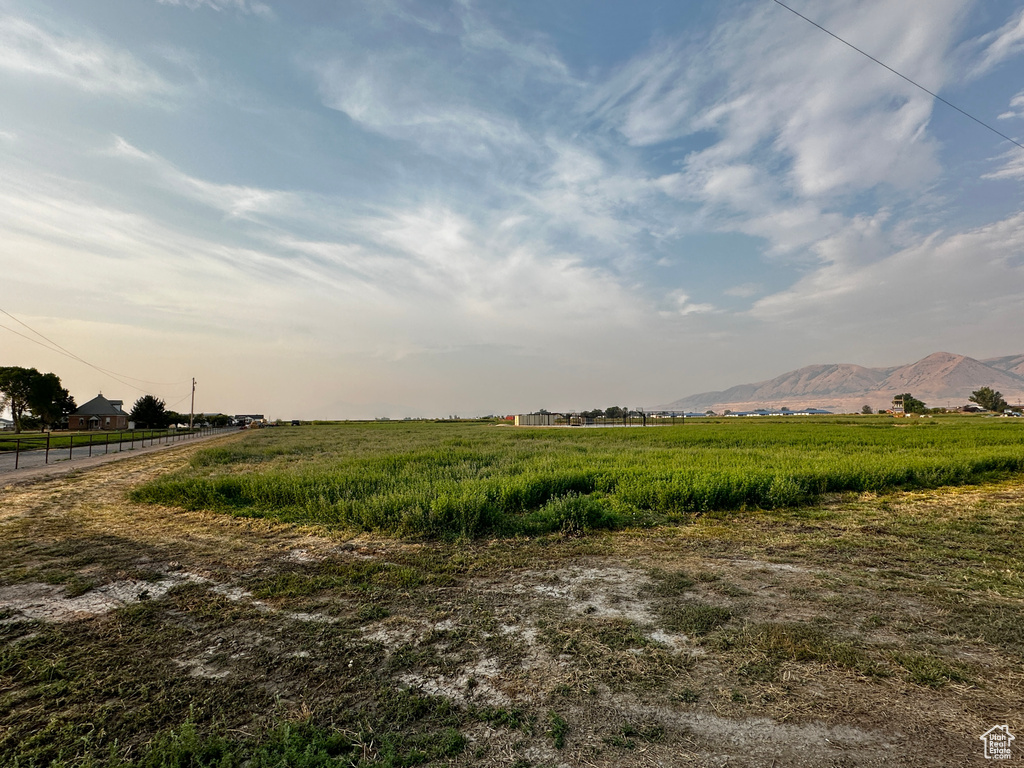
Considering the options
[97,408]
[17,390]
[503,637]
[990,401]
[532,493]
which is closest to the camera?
[503,637]

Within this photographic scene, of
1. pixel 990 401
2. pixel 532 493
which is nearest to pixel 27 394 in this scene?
pixel 532 493

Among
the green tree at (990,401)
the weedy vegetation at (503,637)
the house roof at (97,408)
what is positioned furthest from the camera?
the green tree at (990,401)

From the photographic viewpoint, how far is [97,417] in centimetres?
8694

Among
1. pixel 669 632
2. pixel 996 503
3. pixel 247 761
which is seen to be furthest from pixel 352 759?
pixel 996 503

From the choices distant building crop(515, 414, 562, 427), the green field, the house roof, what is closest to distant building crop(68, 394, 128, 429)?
the house roof

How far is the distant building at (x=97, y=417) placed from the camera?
85.2 metres

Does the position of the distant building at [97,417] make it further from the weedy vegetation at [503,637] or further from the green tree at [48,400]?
the weedy vegetation at [503,637]

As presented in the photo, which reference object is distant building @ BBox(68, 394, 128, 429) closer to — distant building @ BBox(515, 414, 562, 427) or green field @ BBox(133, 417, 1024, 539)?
distant building @ BBox(515, 414, 562, 427)

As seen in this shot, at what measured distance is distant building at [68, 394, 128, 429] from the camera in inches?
3354

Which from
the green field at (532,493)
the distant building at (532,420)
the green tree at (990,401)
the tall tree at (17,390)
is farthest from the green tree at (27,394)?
the green tree at (990,401)

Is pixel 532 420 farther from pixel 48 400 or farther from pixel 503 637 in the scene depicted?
pixel 48 400

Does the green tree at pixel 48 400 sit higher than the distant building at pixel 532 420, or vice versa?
the green tree at pixel 48 400

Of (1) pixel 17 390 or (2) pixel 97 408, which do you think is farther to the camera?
(2) pixel 97 408

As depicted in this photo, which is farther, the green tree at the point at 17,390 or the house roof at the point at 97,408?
the house roof at the point at 97,408
